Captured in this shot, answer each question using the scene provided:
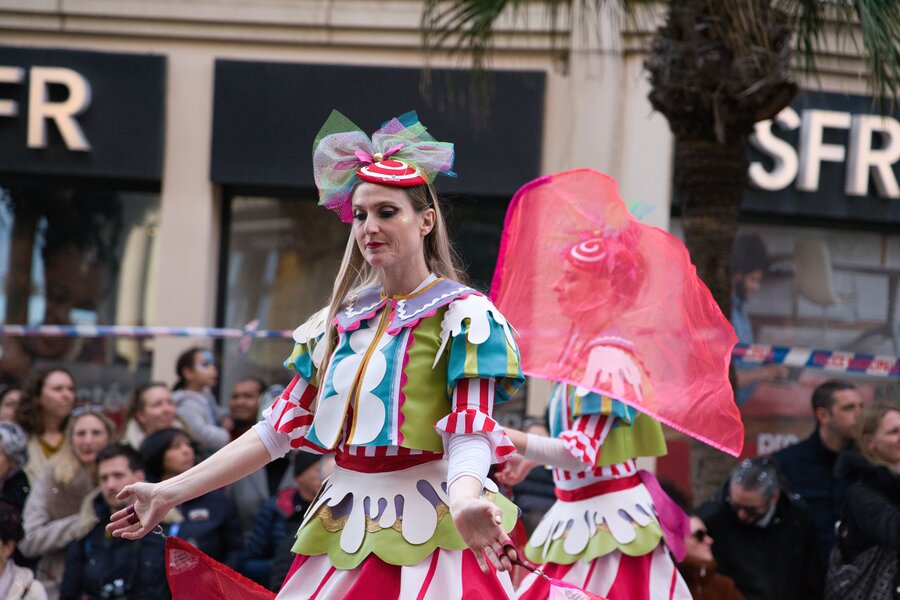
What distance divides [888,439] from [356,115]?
6.05 meters

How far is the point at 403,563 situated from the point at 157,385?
16.6ft

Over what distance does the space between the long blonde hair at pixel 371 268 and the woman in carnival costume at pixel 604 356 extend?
5.16ft

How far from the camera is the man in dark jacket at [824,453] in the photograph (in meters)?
7.65

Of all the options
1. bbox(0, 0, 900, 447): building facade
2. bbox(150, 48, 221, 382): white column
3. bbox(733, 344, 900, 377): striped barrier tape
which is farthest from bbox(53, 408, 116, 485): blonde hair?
bbox(733, 344, 900, 377): striped barrier tape

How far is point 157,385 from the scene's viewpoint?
8312 millimetres

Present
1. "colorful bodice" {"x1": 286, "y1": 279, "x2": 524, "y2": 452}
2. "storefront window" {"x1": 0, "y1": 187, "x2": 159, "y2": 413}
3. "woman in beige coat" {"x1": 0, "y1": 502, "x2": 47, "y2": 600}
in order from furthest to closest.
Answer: "storefront window" {"x1": 0, "y1": 187, "x2": 159, "y2": 413} < "woman in beige coat" {"x1": 0, "y1": 502, "x2": 47, "y2": 600} < "colorful bodice" {"x1": 286, "y1": 279, "x2": 524, "y2": 452}

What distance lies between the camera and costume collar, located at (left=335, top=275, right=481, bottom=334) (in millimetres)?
3758

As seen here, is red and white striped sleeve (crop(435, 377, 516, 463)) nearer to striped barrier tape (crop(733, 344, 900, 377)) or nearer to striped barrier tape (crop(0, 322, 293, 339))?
striped barrier tape (crop(733, 344, 900, 377))

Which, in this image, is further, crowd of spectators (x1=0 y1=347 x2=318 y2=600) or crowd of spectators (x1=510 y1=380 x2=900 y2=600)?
crowd of spectators (x1=0 y1=347 x2=318 y2=600)

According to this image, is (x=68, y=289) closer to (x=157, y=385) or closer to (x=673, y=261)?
(x=157, y=385)

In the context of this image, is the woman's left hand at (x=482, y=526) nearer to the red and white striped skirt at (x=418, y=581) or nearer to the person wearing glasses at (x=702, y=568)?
the red and white striped skirt at (x=418, y=581)

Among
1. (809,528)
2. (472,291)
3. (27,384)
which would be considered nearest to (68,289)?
(27,384)

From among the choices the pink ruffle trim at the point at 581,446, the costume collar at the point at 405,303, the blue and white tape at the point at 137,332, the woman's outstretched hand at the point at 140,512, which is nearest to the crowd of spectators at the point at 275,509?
the pink ruffle trim at the point at 581,446

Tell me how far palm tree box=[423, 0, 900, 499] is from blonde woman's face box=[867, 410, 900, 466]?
1375mm
